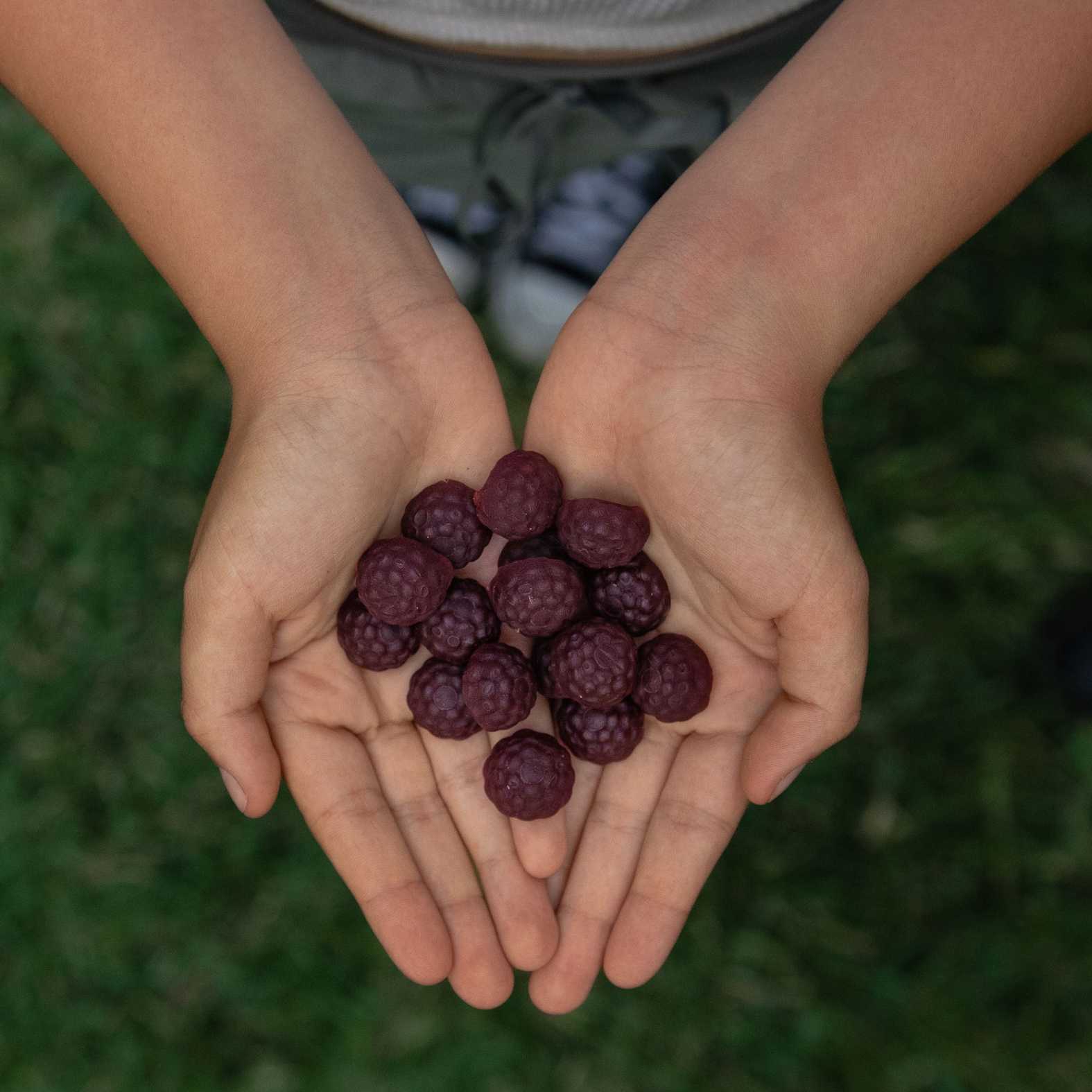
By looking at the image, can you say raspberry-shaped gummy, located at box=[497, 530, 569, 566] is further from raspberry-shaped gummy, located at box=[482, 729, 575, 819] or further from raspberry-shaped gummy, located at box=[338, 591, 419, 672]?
raspberry-shaped gummy, located at box=[482, 729, 575, 819]

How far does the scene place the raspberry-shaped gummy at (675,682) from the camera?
2.67 metres

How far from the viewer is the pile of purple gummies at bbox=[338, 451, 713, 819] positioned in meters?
2.67

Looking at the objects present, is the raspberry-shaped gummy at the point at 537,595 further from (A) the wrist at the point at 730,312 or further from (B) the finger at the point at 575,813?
(A) the wrist at the point at 730,312

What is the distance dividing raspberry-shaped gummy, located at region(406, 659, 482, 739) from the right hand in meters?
0.08

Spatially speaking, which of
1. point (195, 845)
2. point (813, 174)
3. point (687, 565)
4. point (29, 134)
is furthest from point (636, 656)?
point (29, 134)

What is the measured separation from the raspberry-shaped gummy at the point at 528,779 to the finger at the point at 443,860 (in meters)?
0.16

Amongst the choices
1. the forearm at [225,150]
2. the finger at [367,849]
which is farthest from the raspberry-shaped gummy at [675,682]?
the forearm at [225,150]

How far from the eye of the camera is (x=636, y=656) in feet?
A: 9.20

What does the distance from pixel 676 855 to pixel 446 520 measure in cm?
93

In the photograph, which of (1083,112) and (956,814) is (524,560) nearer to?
(1083,112)

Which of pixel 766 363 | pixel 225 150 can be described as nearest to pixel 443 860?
pixel 766 363

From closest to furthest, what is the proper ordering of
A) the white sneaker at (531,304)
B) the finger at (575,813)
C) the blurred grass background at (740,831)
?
the finger at (575,813) < the blurred grass background at (740,831) < the white sneaker at (531,304)

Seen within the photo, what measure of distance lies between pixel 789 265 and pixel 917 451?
1648 millimetres

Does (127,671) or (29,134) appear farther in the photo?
(29,134)
